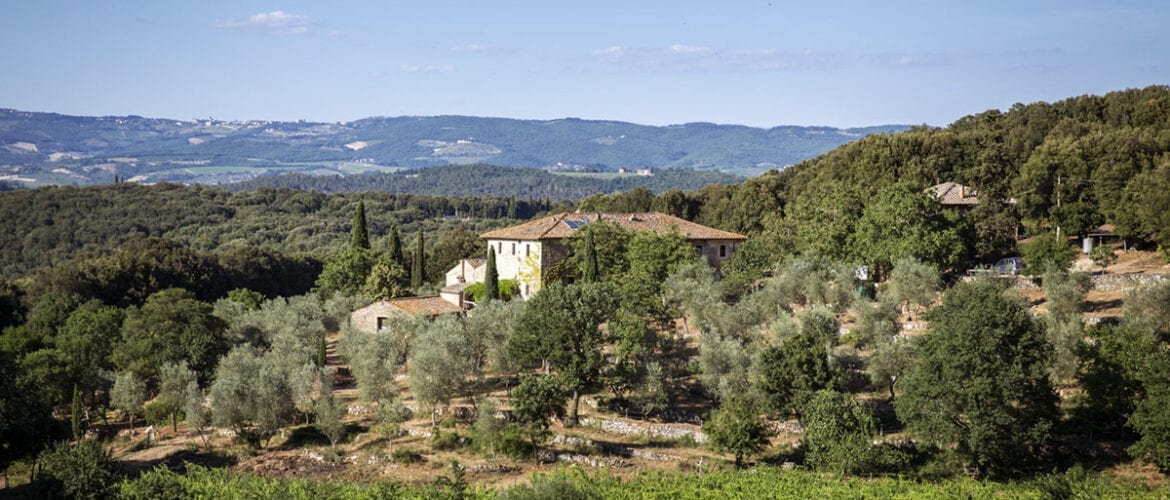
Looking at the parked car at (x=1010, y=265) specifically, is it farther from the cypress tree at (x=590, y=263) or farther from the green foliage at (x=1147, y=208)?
the cypress tree at (x=590, y=263)

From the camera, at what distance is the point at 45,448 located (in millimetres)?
30172

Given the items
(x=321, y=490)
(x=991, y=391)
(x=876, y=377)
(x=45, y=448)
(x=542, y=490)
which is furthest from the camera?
(x=876, y=377)

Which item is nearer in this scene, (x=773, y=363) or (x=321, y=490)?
(x=321, y=490)

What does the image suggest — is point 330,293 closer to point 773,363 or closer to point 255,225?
point 773,363

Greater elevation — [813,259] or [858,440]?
[813,259]

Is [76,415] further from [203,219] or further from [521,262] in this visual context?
[203,219]

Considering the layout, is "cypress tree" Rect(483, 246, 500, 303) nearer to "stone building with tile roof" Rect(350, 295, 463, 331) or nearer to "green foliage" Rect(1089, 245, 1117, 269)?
"stone building with tile roof" Rect(350, 295, 463, 331)

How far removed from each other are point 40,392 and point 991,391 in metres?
30.8

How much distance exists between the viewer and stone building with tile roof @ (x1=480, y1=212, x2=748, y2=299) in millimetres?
53094

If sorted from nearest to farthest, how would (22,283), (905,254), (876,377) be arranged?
(876,377) → (905,254) → (22,283)

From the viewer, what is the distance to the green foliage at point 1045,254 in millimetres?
43719

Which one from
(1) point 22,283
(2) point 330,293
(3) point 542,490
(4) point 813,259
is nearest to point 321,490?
(3) point 542,490

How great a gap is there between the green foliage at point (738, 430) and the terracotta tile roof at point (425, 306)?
17.7 m

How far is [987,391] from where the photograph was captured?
2823cm
